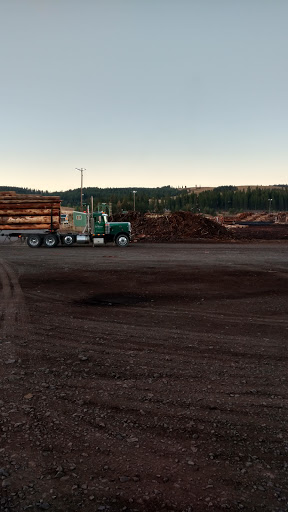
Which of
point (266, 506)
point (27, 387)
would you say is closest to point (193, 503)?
point (266, 506)

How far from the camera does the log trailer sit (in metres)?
31.6

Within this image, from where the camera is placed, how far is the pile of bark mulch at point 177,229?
42097 millimetres

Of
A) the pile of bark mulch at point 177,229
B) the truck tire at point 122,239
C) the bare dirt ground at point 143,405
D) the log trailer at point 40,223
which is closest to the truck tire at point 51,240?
the log trailer at point 40,223

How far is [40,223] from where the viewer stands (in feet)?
104

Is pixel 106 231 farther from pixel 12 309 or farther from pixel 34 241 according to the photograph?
pixel 12 309

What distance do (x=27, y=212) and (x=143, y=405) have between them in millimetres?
28497

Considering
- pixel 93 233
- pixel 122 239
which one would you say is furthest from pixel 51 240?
pixel 122 239

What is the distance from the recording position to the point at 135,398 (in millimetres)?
5887

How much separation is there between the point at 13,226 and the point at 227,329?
2607 cm

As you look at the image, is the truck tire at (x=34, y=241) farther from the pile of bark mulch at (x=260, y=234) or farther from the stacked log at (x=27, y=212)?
the pile of bark mulch at (x=260, y=234)

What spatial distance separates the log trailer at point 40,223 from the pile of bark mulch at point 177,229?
951 centimetres

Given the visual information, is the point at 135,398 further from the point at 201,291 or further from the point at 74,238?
the point at 74,238

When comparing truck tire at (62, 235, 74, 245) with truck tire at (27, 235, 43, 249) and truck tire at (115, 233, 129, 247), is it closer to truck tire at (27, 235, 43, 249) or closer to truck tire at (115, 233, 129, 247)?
truck tire at (27, 235, 43, 249)

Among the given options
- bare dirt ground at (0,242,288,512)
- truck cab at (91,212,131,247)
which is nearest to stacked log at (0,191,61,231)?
truck cab at (91,212,131,247)
